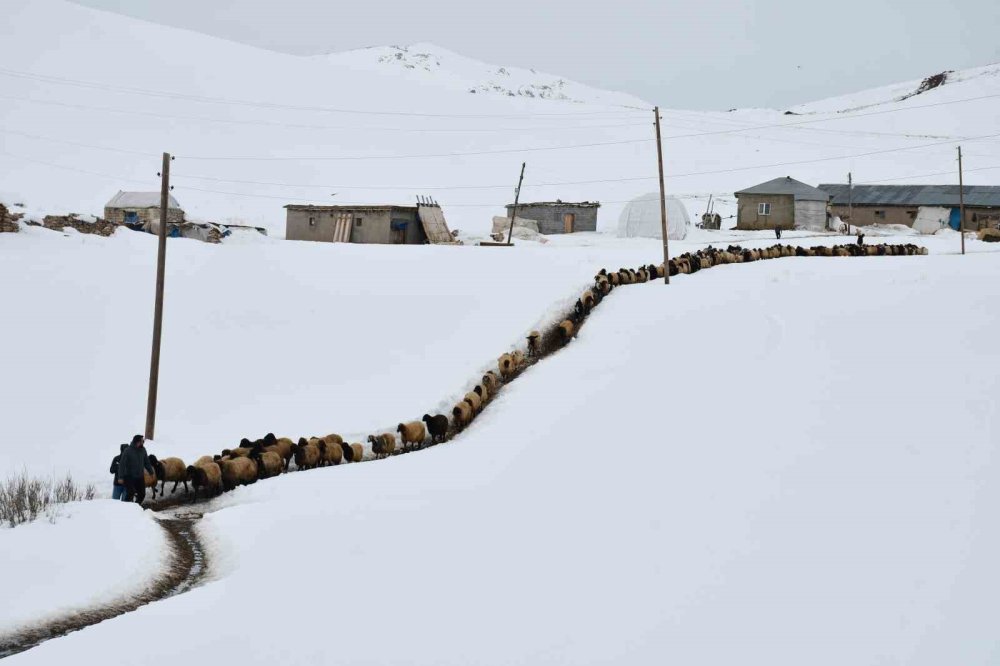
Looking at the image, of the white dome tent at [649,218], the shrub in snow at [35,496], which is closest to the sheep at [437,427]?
the shrub in snow at [35,496]

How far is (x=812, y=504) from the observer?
43.7 ft

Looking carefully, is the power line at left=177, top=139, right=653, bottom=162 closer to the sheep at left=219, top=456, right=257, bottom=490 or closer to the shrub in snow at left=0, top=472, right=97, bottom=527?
the sheep at left=219, top=456, right=257, bottom=490

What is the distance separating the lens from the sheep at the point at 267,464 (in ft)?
64.9

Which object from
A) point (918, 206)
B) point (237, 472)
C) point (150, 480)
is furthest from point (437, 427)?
point (918, 206)

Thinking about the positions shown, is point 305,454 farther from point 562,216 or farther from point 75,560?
point 562,216

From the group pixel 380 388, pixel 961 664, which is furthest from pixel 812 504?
pixel 380 388

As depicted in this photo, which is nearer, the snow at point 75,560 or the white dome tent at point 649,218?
the snow at point 75,560

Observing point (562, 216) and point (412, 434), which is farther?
point (562, 216)

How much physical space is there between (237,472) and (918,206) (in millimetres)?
59023

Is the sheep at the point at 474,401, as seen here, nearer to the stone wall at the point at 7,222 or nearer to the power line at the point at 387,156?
the stone wall at the point at 7,222

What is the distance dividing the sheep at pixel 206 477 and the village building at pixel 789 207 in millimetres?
48935

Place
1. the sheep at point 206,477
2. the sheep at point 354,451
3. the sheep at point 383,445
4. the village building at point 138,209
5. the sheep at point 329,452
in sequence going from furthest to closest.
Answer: the village building at point 138,209 < the sheep at point 383,445 < the sheep at point 354,451 < the sheep at point 329,452 < the sheep at point 206,477

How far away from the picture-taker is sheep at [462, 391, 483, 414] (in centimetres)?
2425

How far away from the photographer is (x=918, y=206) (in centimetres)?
6694
